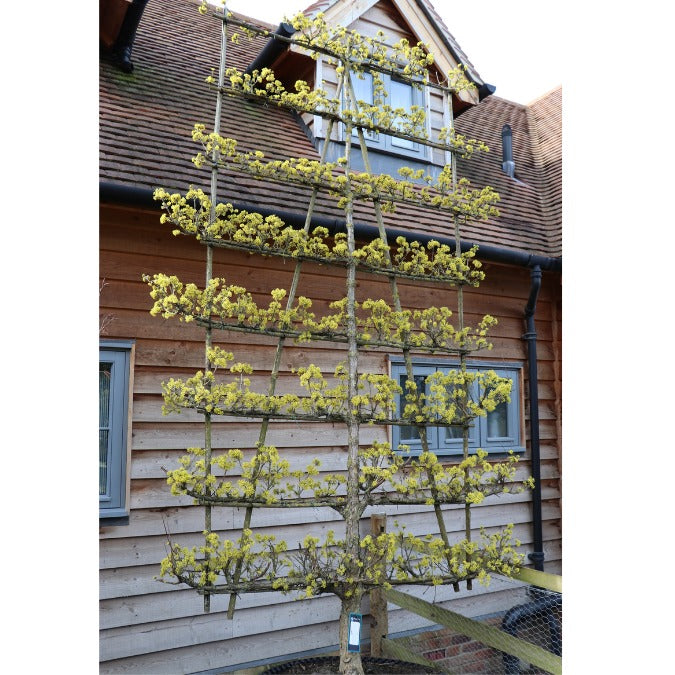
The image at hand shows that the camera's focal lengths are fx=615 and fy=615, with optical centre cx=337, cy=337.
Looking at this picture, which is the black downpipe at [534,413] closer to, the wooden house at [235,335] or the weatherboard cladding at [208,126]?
the wooden house at [235,335]

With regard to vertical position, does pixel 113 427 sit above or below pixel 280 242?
below

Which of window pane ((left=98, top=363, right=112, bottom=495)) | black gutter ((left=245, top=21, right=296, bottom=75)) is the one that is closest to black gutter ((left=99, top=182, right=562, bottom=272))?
window pane ((left=98, top=363, right=112, bottom=495))

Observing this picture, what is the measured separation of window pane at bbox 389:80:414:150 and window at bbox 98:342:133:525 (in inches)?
115

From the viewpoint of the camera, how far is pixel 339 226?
427 cm

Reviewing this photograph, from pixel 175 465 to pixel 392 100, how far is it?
11.3 ft

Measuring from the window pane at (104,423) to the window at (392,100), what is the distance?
269cm

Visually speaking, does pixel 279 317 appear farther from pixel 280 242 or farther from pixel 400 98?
pixel 400 98

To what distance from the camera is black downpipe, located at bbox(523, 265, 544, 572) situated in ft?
16.8

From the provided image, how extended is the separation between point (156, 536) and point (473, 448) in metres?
2.59

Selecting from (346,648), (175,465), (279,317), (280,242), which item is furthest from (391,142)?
(346,648)

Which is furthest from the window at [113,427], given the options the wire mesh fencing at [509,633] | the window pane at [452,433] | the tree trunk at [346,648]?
the window pane at [452,433]

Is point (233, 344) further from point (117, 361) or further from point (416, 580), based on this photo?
point (416, 580)

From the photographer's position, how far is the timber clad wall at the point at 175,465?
3.67m

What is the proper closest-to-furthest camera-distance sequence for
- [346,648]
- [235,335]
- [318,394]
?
[346,648] < [318,394] < [235,335]
